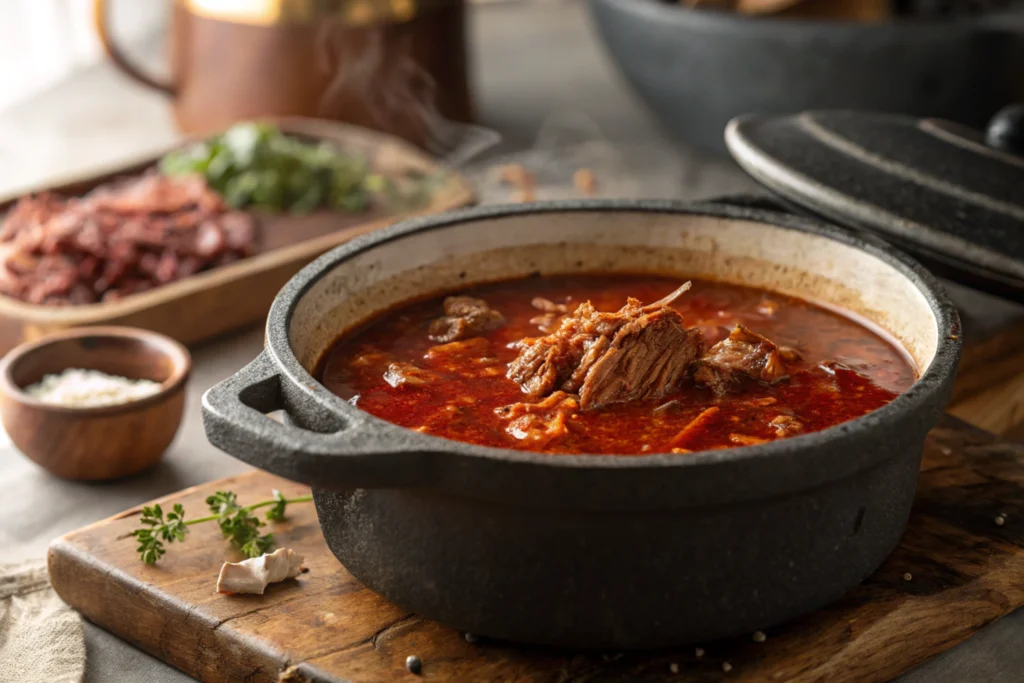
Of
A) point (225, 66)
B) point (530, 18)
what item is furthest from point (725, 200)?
point (530, 18)

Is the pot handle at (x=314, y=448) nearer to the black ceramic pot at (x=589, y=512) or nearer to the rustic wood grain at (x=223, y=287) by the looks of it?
the black ceramic pot at (x=589, y=512)

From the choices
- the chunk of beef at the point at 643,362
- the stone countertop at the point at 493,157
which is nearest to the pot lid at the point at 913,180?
the chunk of beef at the point at 643,362

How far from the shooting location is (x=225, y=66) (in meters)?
5.00

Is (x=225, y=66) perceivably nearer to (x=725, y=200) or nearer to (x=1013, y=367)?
(x=725, y=200)

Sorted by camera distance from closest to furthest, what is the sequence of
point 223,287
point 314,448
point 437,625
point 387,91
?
point 314,448 → point 437,625 → point 223,287 → point 387,91

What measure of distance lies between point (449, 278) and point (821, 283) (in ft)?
2.74

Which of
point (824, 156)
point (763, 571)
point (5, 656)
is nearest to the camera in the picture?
point (763, 571)

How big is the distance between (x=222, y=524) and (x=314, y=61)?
290cm

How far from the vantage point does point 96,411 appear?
2.84 metres

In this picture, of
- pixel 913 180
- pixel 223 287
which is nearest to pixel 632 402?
pixel 913 180

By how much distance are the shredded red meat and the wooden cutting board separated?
4.53ft

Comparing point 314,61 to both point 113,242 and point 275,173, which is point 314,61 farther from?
point 113,242

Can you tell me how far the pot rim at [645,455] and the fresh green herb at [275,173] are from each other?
5.93 feet

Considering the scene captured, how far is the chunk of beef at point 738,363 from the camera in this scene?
236 centimetres
